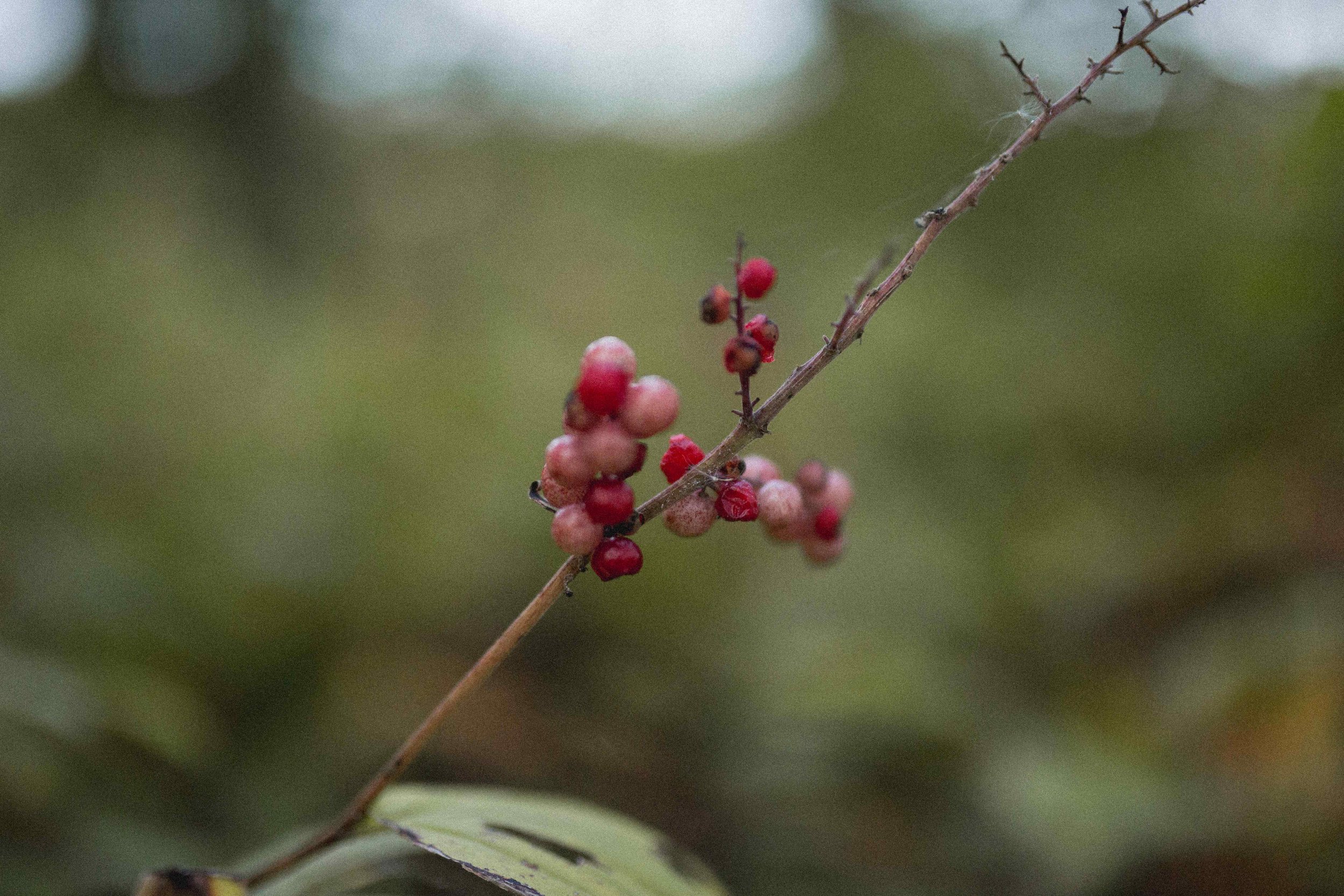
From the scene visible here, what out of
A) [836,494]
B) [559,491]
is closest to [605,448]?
[559,491]

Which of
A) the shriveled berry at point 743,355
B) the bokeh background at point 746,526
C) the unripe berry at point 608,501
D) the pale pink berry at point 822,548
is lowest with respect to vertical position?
the unripe berry at point 608,501

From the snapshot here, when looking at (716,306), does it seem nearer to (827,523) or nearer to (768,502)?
(768,502)

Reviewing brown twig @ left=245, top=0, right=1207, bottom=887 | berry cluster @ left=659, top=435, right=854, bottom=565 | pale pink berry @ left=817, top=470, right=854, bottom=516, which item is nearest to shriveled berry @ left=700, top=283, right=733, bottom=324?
brown twig @ left=245, top=0, right=1207, bottom=887

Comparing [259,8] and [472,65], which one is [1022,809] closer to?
[259,8]

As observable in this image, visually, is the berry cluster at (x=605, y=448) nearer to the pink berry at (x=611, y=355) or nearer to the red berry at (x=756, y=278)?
the pink berry at (x=611, y=355)

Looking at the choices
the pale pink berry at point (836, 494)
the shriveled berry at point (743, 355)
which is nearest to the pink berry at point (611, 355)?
the shriveled berry at point (743, 355)

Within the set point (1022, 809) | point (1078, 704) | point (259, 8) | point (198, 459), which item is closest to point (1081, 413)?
point (1078, 704)

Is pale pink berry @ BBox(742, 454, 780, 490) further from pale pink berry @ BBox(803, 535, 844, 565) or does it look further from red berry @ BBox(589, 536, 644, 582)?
red berry @ BBox(589, 536, 644, 582)
